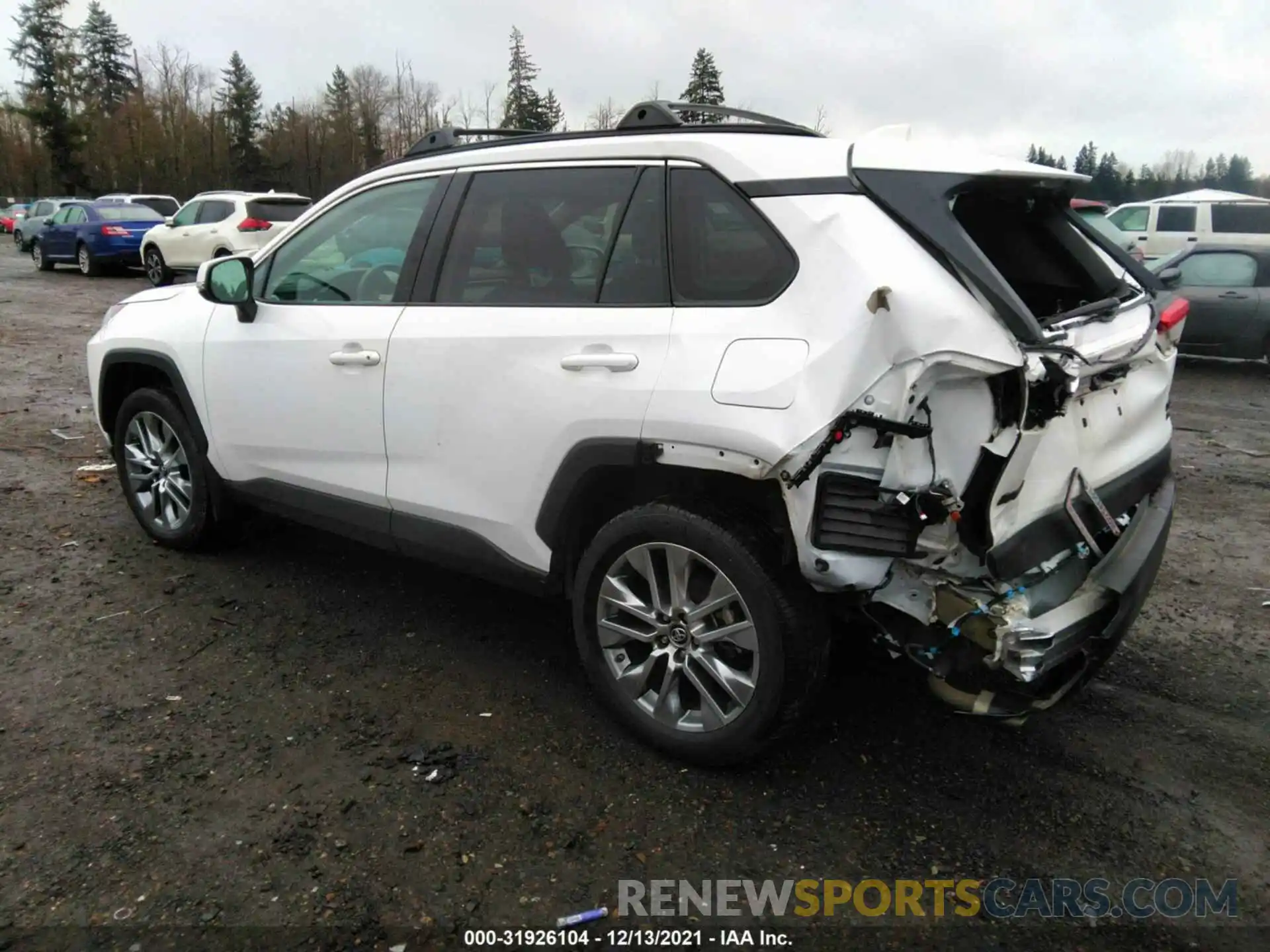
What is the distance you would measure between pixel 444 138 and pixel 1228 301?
10.3m

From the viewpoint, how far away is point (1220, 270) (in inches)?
440

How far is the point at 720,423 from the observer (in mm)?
2666

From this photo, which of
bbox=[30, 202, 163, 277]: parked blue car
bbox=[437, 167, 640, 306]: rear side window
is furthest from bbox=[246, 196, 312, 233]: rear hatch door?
bbox=[437, 167, 640, 306]: rear side window

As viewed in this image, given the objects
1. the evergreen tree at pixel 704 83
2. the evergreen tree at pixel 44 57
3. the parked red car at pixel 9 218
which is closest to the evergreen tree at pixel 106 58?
the evergreen tree at pixel 44 57

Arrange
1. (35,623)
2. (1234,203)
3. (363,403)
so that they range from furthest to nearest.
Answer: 1. (1234,203)
2. (35,623)
3. (363,403)

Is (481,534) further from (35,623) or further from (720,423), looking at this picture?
(35,623)

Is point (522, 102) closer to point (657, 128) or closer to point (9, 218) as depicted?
point (9, 218)

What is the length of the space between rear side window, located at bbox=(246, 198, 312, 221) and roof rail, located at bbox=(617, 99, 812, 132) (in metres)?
14.9

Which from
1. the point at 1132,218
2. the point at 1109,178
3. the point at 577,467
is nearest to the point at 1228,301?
the point at 1132,218

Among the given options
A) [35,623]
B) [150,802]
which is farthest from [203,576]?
[150,802]

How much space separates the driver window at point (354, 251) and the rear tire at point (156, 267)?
16365mm

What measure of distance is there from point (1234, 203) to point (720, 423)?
17742 millimetres

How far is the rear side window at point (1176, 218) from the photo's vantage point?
16.6m

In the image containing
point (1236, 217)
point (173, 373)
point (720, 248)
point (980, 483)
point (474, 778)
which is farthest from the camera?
point (1236, 217)
